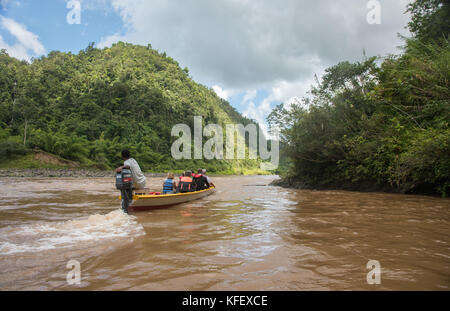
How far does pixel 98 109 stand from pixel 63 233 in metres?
56.7

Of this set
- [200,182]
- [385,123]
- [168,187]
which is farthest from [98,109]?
[385,123]

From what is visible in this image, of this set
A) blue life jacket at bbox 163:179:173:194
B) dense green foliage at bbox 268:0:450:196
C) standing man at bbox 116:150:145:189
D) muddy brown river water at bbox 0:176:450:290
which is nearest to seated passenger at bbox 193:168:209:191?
blue life jacket at bbox 163:179:173:194

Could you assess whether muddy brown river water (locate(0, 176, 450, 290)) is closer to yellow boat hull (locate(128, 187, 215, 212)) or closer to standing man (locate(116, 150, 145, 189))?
yellow boat hull (locate(128, 187, 215, 212))

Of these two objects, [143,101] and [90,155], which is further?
[143,101]

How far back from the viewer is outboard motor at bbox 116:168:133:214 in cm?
709

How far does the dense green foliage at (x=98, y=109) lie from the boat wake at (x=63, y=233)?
34.7 m

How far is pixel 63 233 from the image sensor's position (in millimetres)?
4988

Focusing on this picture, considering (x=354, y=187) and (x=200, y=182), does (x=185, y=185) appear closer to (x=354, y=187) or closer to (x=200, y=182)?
(x=200, y=182)

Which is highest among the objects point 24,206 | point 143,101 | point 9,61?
point 9,61

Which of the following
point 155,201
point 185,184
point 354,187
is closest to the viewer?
point 155,201

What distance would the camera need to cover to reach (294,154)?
17703 millimetres

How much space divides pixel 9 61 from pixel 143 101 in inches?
1407
